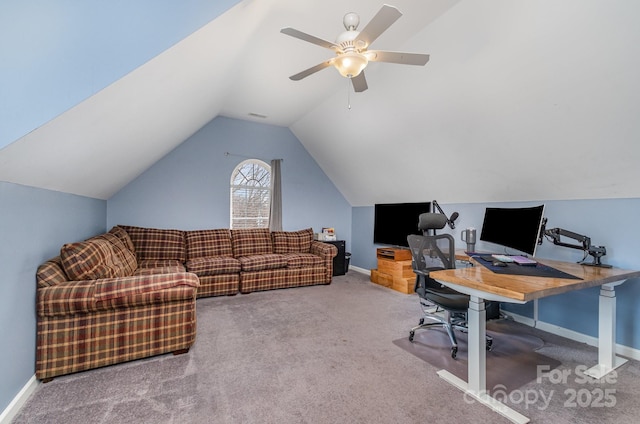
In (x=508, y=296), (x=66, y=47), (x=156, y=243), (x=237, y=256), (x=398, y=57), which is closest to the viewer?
(x=66, y=47)

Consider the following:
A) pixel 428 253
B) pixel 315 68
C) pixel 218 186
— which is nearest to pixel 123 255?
pixel 218 186

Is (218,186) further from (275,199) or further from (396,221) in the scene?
(396,221)

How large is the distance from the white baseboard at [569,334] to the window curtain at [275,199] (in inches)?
150

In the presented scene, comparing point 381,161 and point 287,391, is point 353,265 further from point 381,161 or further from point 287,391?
point 287,391

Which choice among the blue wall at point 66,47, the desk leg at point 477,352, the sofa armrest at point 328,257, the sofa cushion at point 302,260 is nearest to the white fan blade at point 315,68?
the blue wall at point 66,47

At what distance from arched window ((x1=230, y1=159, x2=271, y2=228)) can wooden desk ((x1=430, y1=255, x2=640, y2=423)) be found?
4050 millimetres

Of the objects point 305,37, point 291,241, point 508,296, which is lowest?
point 291,241

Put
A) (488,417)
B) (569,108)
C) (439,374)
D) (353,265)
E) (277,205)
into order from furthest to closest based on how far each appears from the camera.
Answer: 1. (353,265)
2. (277,205)
3. (569,108)
4. (439,374)
5. (488,417)

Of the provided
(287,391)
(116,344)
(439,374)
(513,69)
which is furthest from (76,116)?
(513,69)

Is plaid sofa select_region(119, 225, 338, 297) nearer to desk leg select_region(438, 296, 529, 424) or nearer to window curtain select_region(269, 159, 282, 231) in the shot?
window curtain select_region(269, 159, 282, 231)

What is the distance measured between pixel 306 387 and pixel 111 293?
1.60m

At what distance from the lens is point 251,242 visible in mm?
4949

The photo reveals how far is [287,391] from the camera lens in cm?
194

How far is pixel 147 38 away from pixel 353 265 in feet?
17.7
